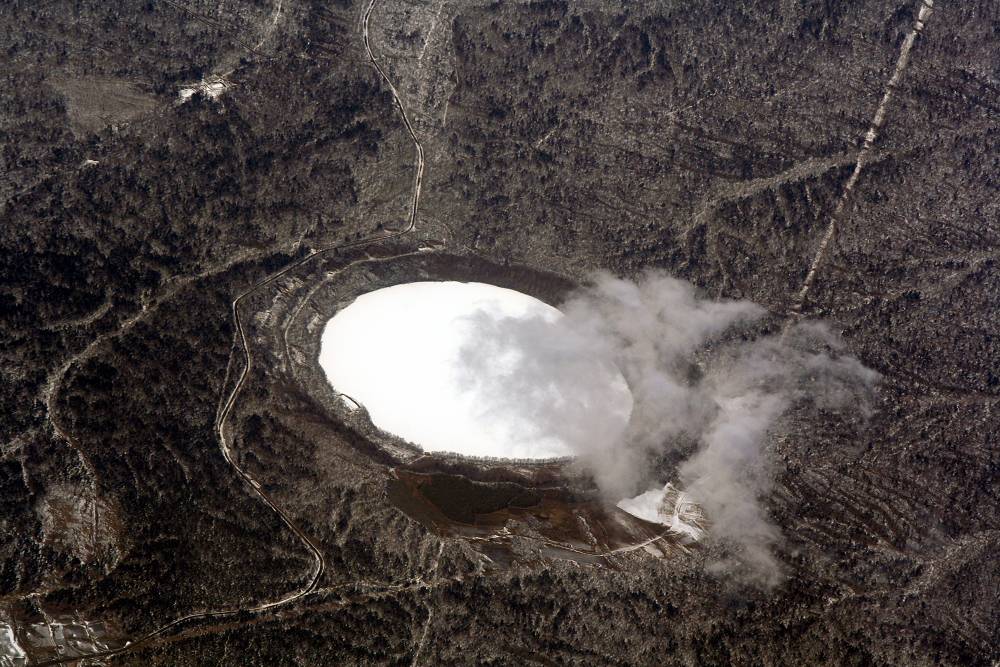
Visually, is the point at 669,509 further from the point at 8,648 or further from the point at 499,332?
the point at 8,648

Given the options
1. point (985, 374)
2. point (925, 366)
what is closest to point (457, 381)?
point (925, 366)

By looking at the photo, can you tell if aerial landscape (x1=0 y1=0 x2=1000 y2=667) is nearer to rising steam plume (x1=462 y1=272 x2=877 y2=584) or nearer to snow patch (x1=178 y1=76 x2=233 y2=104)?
rising steam plume (x1=462 y1=272 x2=877 y2=584)

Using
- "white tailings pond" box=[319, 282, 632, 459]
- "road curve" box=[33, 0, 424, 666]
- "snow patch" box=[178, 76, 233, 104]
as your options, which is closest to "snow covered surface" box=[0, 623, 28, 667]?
"road curve" box=[33, 0, 424, 666]

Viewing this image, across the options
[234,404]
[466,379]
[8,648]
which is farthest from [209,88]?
[8,648]

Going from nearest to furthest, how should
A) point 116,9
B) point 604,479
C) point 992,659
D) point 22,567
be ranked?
point 22,567 < point 992,659 < point 604,479 < point 116,9

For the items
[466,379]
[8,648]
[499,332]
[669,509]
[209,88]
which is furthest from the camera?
[209,88]

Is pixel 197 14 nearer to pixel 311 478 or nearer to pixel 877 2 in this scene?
pixel 311 478
